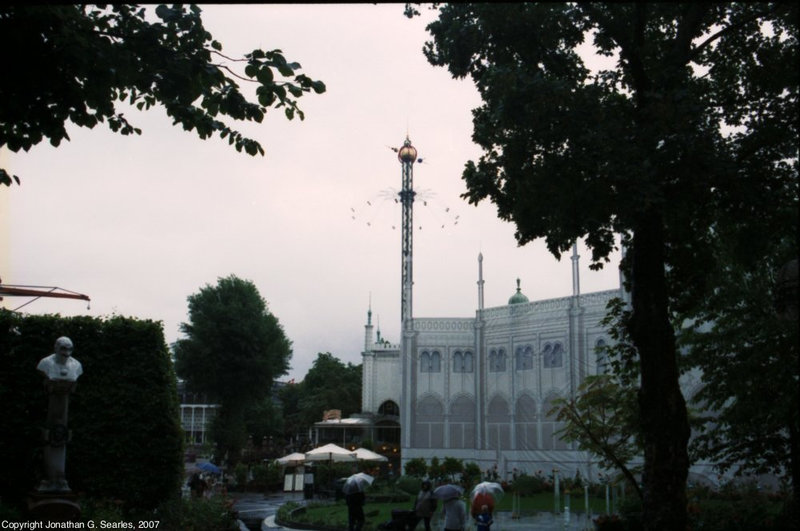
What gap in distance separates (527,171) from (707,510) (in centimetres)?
885

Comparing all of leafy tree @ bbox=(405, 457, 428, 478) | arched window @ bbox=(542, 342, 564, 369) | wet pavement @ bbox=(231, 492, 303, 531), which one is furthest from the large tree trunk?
arched window @ bbox=(542, 342, 564, 369)

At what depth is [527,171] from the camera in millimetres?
10305

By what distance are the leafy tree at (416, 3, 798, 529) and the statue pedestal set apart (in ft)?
28.0

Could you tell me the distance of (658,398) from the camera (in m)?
10.0

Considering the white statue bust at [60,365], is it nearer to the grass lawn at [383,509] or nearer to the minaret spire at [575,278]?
the grass lawn at [383,509]

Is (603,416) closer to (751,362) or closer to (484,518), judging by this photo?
(751,362)

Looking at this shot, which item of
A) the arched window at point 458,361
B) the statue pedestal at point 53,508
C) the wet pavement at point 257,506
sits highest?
the arched window at point 458,361

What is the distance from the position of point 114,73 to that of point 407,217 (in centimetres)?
4436

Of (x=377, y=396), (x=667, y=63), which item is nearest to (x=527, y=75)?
(x=667, y=63)

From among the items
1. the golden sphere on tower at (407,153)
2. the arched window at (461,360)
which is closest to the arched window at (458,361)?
the arched window at (461,360)

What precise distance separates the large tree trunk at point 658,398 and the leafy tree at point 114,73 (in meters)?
5.11

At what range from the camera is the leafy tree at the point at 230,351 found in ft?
144

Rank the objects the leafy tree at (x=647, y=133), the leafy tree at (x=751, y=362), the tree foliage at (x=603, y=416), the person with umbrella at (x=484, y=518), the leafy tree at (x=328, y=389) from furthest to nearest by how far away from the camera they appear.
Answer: the leafy tree at (x=328, y=389), the tree foliage at (x=603, y=416), the person with umbrella at (x=484, y=518), the leafy tree at (x=751, y=362), the leafy tree at (x=647, y=133)

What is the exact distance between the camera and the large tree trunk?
389 inches
